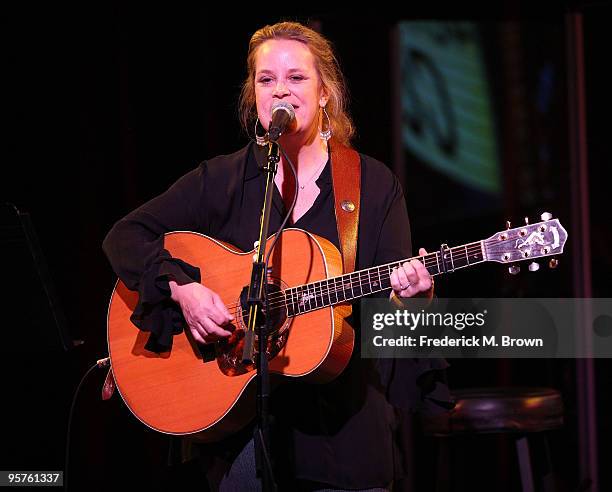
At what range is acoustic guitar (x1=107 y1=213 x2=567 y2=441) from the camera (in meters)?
2.61

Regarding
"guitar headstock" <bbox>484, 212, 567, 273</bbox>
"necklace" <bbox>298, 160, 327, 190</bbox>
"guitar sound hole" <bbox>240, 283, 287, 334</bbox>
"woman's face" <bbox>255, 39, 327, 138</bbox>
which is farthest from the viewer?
"necklace" <bbox>298, 160, 327, 190</bbox>

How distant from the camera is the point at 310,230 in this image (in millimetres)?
2852

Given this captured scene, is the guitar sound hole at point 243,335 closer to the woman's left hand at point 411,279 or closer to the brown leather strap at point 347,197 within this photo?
the brown leather strap at point 347,197

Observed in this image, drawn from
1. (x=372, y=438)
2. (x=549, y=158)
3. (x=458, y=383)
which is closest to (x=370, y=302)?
(x=372, y=438)

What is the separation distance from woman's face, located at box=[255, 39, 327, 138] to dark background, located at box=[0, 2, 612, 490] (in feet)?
5.42

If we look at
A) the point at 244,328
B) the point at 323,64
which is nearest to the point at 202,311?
the point at 244,328

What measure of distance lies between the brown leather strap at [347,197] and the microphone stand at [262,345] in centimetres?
37

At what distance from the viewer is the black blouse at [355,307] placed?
264cm

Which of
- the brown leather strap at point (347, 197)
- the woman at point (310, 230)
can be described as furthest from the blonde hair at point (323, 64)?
the brown leather strap at point (347, 197)

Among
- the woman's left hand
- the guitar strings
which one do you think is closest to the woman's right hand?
the guitar strings

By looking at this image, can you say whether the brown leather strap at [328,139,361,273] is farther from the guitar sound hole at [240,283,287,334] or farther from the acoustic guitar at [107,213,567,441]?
the guitar sound hole at [240,283,287,334]

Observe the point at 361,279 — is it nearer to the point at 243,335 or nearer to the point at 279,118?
the point at 243,335

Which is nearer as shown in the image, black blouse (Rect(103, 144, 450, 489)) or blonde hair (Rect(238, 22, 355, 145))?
black blouse (Rect(103, 144, 450, 489))

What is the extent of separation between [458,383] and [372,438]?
2528 millimetres
